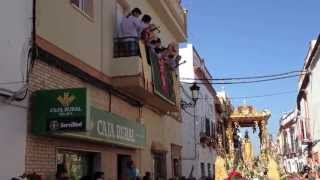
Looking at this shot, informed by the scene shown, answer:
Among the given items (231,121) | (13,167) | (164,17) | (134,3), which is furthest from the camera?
(231,121)

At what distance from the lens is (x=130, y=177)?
46.6 feet

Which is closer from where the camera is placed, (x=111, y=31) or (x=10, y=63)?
(x=10, y=63)

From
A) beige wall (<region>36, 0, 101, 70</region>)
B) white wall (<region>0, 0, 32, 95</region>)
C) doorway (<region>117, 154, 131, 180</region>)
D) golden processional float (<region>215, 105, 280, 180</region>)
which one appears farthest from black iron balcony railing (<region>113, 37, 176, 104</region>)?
white wall (<region>0, 0, 32, 95</region>)

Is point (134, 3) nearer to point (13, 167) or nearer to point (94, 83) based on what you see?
point (94, 83)

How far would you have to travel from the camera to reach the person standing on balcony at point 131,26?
47.6 feet

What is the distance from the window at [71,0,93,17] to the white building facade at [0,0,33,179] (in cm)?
304

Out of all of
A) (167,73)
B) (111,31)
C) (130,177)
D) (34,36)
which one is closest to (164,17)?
(167,73)

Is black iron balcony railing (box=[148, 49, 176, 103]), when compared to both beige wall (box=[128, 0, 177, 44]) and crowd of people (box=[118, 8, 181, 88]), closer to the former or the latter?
crowd of people (box=[118, 8, 181, 88])

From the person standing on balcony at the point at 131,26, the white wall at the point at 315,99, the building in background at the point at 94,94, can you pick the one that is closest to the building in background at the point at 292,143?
the white wall at the point at 315,99

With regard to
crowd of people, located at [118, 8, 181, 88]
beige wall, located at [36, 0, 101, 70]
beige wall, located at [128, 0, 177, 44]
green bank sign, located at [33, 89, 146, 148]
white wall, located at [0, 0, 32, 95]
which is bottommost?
green bank sign, located at [33, 89, 146, 148]

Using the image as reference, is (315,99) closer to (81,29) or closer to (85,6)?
(85,6)

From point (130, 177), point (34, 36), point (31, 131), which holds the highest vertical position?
point (34, 36)

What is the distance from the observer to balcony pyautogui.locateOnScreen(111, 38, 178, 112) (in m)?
14.1

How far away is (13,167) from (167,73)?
9687 mm
